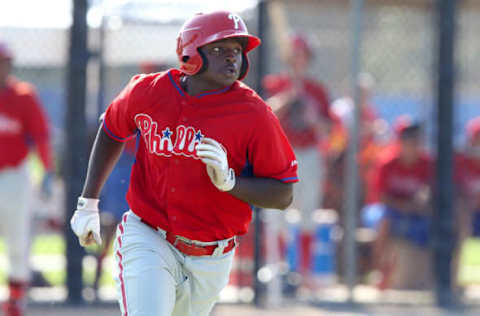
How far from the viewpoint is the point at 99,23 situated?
6.62 metres

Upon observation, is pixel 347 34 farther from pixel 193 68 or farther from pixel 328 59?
pixel 193 68

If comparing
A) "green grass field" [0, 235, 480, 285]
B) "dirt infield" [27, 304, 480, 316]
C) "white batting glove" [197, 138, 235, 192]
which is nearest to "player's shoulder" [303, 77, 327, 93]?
"dirt infield" [27, 304, 480, 316]

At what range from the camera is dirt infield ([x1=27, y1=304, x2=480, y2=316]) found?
21.1 ft

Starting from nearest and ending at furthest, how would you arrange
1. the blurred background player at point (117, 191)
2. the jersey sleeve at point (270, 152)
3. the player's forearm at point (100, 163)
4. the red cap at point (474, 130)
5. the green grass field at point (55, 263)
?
the jersey sleeve at point (270, 152), the player's forearm at point (100, 163), the blurred background player at point (117, 191), the green grass field at point (55, 263), the red cap at point (474, 130)

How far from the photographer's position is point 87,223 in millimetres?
3523

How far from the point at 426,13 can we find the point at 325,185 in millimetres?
1771

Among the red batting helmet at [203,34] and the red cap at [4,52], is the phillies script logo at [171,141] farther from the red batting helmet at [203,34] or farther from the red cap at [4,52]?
the red cap at [4,52]

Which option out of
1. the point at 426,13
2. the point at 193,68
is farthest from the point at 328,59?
the point at 193,68

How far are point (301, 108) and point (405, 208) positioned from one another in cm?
127

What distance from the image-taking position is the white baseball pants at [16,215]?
618 centimetres

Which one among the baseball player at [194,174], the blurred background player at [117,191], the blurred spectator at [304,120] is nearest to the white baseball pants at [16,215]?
the blurred background player at [117,191]

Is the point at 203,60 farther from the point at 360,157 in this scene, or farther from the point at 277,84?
the point at 360,157

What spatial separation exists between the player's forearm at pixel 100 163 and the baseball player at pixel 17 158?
2717 millimetres

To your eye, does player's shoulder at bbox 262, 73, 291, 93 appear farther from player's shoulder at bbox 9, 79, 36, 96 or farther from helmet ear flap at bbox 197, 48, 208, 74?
helmet ear flap at bbox 197, 48, 208, 74
